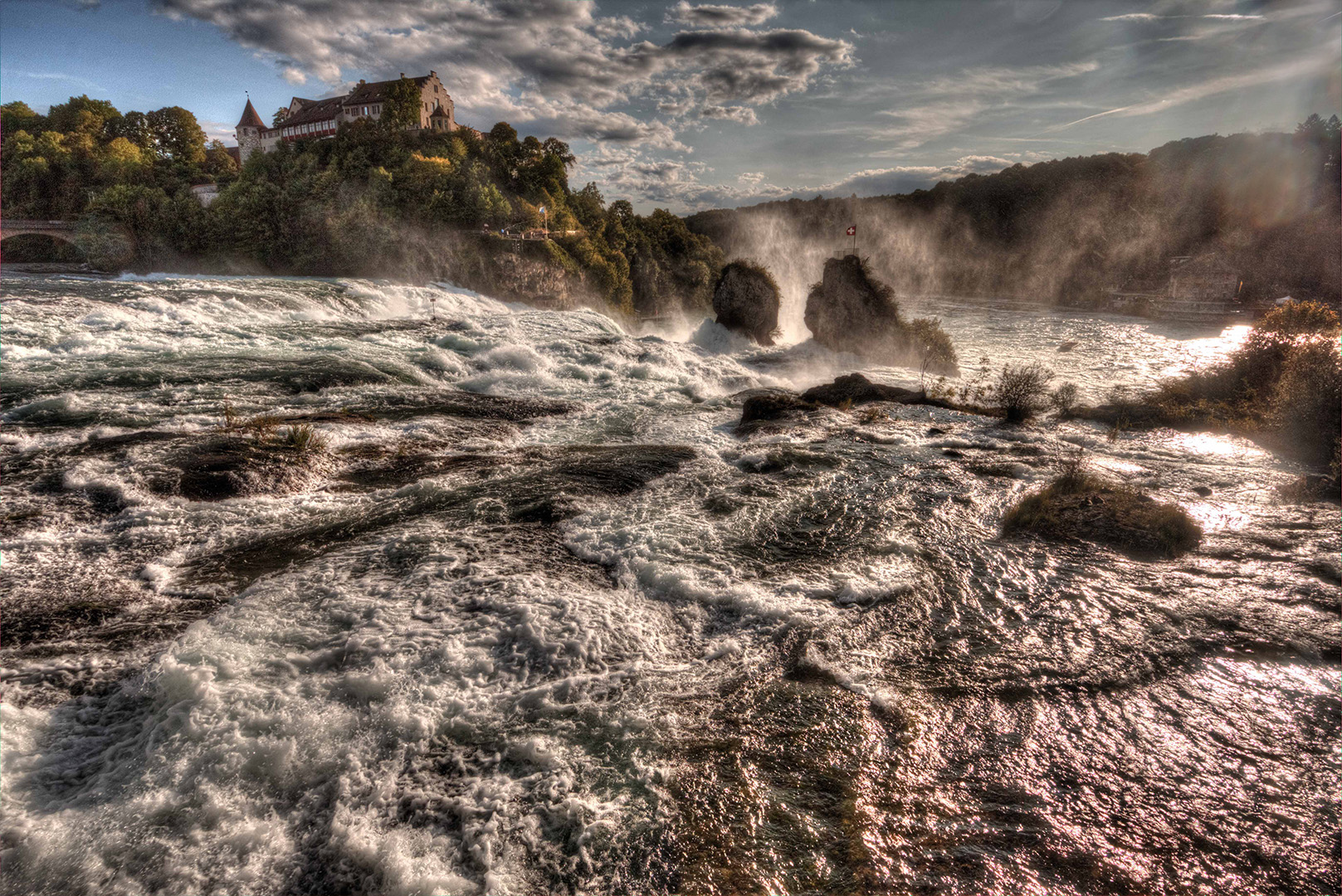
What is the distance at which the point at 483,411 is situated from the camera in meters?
13.9

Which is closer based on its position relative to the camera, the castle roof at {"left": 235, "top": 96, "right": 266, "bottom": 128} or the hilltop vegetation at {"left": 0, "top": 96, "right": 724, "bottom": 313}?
the hilltop vegetation at {"left": 0, "top": 96, "right": 724, "bottom": 313}

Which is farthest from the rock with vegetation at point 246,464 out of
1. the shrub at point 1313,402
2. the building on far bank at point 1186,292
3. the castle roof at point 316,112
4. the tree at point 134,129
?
the tree at point 134,129

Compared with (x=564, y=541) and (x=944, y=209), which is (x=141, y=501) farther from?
(x=944, y=209)

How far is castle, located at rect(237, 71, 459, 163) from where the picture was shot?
64.6m

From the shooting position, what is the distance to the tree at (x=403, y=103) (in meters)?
59.5

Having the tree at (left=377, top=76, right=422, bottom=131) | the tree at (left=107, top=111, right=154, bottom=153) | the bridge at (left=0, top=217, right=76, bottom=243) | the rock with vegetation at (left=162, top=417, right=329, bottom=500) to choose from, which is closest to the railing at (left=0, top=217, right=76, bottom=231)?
the bridge at (left=0, top=217, right=76, bottom=243)

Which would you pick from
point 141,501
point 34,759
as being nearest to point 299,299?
point 141,501

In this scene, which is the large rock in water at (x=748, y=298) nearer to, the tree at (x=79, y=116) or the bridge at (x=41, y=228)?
the bridge at (x=41, y=228)

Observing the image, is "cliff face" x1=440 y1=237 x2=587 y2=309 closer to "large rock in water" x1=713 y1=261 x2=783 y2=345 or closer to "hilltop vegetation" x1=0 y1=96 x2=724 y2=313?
"hilltop vegetation" x1=0 y1=96 x2=724 y2=313

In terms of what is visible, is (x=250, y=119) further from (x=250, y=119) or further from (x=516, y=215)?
(x=516, y=215)

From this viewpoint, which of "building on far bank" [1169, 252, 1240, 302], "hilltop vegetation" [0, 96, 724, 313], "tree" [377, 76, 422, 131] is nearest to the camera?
"hilltop vegetation" [0, 96, 724, 313]

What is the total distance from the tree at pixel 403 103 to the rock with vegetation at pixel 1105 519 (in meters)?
70.0

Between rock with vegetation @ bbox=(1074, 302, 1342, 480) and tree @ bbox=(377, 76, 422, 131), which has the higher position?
tree @ bbox=(377, 76, 422, 131)

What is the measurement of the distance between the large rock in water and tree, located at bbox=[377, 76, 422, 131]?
4885 cm
